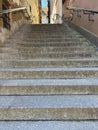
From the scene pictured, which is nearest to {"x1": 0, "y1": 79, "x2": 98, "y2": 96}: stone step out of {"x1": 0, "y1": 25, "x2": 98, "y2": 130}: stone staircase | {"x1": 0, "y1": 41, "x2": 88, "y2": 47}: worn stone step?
{"x1": 0, "y1": 25, "x2": 98, "y2": 130}: stone staircase

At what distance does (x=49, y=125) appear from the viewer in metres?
2.23

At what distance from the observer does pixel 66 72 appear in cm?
333

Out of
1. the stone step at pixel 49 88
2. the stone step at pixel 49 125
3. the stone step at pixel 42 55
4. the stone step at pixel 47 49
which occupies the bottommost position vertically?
the stone step at pixel 49 125

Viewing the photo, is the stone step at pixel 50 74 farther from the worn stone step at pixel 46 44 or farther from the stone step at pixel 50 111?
the worn stone step at pixel 46 44

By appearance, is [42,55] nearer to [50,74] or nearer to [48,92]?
[50,74]

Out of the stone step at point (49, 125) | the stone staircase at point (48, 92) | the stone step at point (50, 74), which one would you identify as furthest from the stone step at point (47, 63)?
the stone step at point (49, 125)

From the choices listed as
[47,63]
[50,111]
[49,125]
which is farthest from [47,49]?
[49,125]

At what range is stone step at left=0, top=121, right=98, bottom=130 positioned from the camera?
2174mm

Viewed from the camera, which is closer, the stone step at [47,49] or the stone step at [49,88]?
the stone step at [49,88]

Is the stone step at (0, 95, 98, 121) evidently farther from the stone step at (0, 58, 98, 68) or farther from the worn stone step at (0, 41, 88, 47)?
the worn stone step at (0, 41, 88, 47)

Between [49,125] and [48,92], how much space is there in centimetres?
66

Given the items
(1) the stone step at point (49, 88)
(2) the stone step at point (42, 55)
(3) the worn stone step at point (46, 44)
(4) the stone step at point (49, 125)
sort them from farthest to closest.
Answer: (3) the worn stone step at point (46, 44) < (2) the stone step at point (42, 55) < (1) the stone step at point (49, 88) < (4) the stone step at point (49, 125)

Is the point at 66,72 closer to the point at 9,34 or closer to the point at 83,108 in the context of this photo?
the point at 83,108

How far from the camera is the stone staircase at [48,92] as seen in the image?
234 cm
